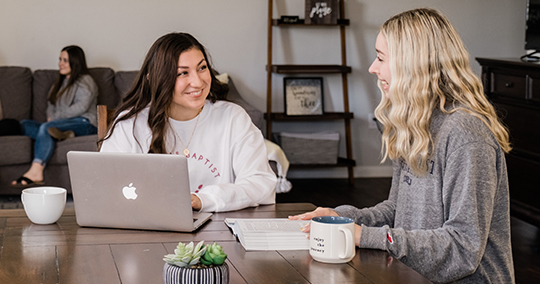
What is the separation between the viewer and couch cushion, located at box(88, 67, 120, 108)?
439cm

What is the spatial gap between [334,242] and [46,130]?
10.7 ft

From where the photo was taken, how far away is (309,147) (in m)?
4.76

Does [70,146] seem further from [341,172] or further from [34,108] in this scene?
[341,172]

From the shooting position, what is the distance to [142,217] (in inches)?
50.3

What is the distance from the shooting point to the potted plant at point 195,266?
35.0 inches

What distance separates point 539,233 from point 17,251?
304 cm

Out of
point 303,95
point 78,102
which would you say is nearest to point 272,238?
point 78,102

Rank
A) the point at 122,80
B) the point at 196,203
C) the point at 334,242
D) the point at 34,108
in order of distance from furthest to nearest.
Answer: the point at 122,80 → the point at 34,108 → the point at 196,203 → the point at 334,242

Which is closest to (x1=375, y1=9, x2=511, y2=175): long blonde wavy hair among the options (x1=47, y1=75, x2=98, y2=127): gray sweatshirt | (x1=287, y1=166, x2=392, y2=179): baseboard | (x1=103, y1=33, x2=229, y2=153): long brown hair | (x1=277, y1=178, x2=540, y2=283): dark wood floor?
(x1=103, y1=33, x2=229, y2=153): long brown hair

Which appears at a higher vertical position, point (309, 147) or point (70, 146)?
point (70, 146)

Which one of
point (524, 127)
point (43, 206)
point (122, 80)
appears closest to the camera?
point (43, 206)

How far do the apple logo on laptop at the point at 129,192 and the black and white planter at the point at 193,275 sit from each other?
0.38 m

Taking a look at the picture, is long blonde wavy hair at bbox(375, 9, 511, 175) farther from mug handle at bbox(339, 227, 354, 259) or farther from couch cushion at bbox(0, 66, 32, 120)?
couch cushion at bbox(0, 66, 32, 120)

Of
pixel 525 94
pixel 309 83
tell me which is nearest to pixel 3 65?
pixel 309 83
